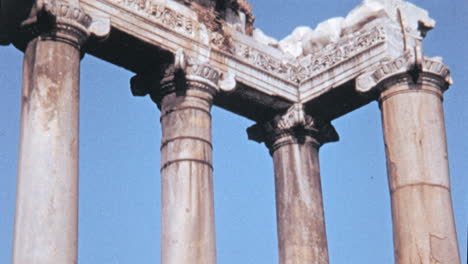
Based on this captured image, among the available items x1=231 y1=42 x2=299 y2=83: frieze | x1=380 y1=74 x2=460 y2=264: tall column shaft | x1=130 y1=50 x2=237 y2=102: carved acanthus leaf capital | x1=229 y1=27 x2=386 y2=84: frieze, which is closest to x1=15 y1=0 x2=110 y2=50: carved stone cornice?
x1=130 y1=50 x2=237 y2=102: carved acanthus leaf capital

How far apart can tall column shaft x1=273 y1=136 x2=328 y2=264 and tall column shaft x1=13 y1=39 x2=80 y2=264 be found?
693 cm

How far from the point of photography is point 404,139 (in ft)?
68.8

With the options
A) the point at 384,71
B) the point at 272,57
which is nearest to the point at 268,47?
the point at 272,57

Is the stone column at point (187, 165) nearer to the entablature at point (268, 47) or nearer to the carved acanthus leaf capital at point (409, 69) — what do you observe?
the entablature at point (268, 47)

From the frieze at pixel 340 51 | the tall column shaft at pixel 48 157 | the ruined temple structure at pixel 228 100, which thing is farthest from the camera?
the frieze at pixel 340 51

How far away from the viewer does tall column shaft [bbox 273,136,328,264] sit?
891 inches

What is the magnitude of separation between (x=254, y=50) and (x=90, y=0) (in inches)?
199

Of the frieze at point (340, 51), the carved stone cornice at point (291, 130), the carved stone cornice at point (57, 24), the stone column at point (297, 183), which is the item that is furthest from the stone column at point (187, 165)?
the frieze at point (340, 51)

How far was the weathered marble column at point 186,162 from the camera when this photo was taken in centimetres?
1973

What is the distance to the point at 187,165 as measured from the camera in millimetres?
20297

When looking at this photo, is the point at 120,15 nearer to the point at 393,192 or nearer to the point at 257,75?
the point at 257,75

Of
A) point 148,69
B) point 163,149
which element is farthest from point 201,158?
point 148,69

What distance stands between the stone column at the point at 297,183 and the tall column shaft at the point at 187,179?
305 centimetres

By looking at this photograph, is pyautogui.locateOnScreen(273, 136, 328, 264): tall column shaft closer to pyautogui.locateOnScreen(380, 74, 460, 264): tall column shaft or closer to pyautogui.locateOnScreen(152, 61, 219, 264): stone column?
pyautogui.locateOnScreen(380, 74, 460, 264): tall column shaft
